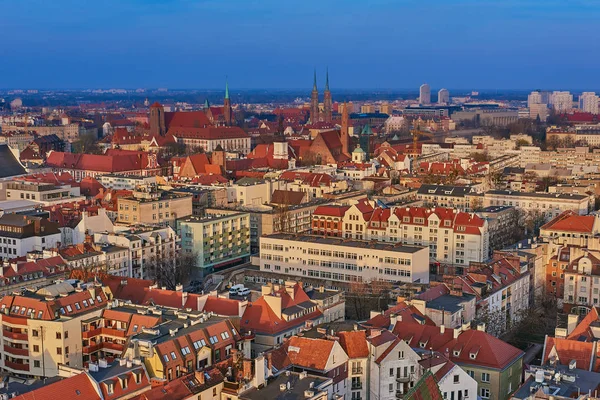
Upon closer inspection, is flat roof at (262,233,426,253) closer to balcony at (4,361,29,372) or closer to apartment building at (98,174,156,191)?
balcony at (4,361,29,372)

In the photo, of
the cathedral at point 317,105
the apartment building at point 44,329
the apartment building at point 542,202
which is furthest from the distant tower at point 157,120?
the apartment building at point 44,329

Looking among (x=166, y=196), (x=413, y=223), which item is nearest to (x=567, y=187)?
(x=413, y=223)

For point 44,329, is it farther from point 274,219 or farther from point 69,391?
point 274,219

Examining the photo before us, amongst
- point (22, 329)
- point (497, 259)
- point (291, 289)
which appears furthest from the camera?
point (497, 259)

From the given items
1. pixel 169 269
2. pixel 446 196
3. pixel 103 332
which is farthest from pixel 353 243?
pixel 446 196

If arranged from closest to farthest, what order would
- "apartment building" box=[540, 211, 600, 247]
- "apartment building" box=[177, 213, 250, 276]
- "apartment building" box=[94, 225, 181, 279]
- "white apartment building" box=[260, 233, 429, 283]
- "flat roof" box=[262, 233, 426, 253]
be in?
"white apartment building" box=[260, 233, 429, 283] < "apartment building" box=[94, 225, 181, 279] < "flat roof" box=[262, 233, 426, 253] < "apartment building" box=[540, 211, 600, 247] < "apartment building" box=[177, 213, 250, 276]

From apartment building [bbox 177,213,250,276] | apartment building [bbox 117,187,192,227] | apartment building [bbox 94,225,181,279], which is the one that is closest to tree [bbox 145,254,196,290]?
apartment building [bbox 94,225,181,279]

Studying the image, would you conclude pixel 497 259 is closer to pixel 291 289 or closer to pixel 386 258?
pixel 386 258

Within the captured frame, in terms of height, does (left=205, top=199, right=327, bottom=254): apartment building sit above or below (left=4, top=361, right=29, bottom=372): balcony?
above
